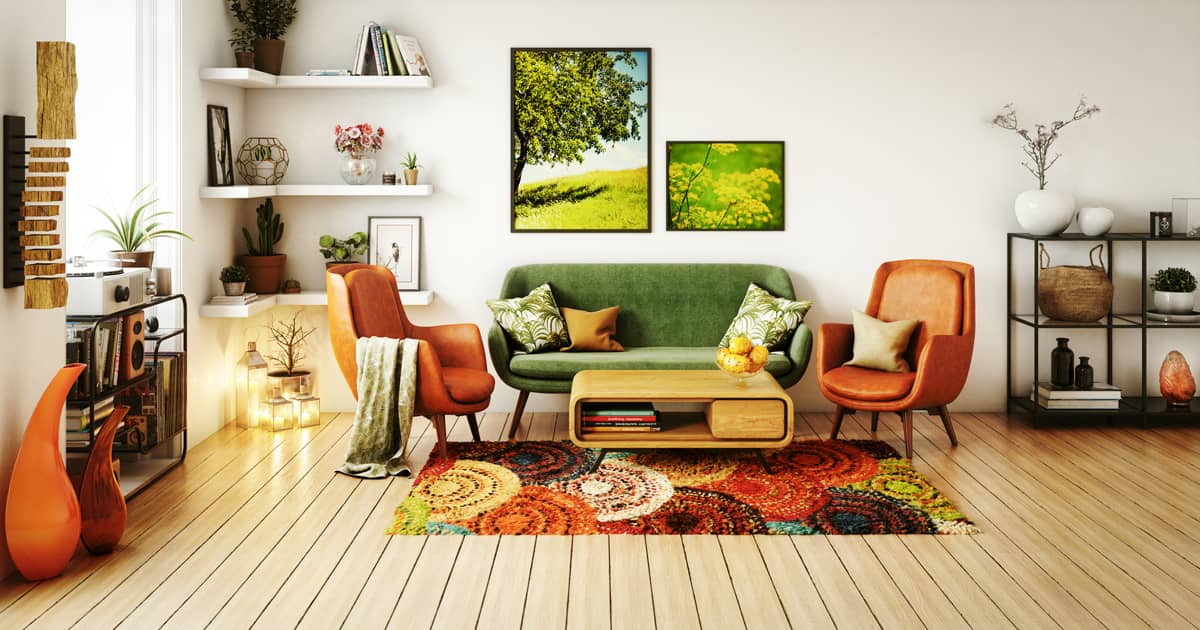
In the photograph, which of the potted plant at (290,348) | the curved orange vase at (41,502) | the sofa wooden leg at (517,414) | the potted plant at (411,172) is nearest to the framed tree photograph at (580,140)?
the potted plant at (411,172)

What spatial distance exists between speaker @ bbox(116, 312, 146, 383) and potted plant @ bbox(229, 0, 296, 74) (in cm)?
199

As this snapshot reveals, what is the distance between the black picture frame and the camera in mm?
5469

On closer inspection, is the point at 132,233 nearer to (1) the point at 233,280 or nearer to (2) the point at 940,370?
(1) the point at 233,280

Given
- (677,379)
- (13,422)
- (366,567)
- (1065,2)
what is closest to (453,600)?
(366,567)

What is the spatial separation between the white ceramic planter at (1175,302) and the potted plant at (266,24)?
5.15 meters

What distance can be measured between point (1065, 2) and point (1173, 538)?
3.46 meters

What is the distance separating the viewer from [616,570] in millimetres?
3418

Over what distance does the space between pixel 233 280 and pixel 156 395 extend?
105 cm

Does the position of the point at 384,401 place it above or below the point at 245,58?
below

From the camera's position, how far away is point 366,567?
11.3 ft

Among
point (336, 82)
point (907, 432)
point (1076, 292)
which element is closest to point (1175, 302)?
point (1076, 292)

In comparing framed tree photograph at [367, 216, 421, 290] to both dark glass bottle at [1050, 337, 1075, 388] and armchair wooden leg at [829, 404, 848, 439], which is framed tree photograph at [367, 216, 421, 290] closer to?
armchair wooden leg at [829, 404, 848, 439]

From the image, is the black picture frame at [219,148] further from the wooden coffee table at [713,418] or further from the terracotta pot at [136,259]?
the wooden coffee table at [713,418]

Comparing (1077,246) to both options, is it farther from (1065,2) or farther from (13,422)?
(13,422)
